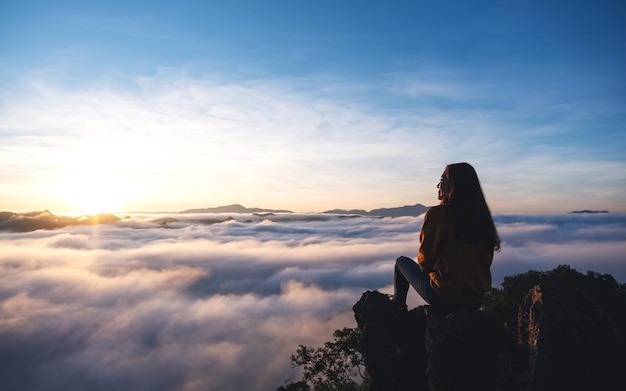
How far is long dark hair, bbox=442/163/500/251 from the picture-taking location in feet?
16.8

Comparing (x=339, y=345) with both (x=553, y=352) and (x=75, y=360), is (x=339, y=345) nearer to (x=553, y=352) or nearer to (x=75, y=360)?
(x=553, y=352)

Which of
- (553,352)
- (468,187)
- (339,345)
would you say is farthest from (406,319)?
(339,345)

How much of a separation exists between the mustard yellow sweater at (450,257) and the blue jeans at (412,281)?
1.40 feet

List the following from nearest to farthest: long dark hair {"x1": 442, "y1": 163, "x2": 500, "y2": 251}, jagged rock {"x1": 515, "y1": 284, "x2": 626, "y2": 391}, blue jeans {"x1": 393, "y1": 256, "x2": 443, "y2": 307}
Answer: jagged rock {"x1": 515, "y1": 284, "x2": 626, "y2": 391}
long dark hair {"x1": 442, "y1": 163, "x2": 500, "y2": 251}
blue jeans {"x1": 393, "y1": 256, "x2": 443, "y2": 307}

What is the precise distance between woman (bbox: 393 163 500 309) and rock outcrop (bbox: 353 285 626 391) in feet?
2.77

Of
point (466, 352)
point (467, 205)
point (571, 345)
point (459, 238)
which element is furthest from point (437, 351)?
point (467, 205)

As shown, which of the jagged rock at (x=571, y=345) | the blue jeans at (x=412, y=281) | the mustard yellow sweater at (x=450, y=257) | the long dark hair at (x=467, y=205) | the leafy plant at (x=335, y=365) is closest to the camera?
the jagged rock at (x=571, y=345)

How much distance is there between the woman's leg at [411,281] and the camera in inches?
235

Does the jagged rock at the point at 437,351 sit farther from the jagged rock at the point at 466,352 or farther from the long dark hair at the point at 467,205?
the long dark hair at the point at 467,205

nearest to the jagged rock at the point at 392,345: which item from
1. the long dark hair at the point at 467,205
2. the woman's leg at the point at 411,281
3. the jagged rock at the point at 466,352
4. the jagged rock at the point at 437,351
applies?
the jagged rock at the point at 437,351

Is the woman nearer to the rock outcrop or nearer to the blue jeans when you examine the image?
the blue jeans

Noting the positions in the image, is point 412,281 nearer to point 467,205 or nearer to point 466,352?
point 466,352

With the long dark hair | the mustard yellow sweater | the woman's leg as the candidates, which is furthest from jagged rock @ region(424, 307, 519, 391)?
the long dark hair

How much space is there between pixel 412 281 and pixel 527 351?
2048 millimetres
